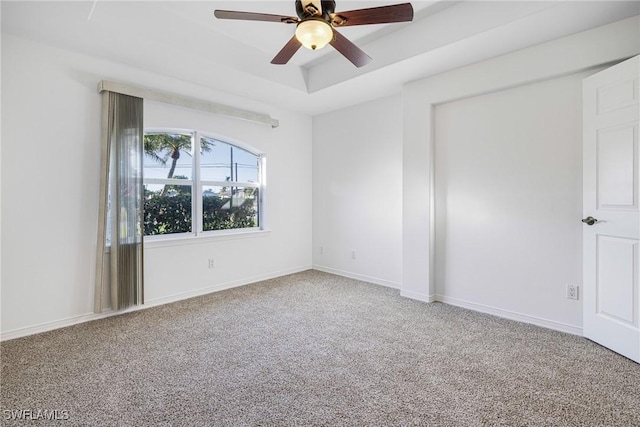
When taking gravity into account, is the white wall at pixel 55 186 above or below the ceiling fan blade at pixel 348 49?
below

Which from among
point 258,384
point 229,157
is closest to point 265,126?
point 229,157

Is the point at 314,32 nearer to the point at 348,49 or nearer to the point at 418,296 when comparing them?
the point at 348,49

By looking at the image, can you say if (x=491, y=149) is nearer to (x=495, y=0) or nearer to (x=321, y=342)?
(x=495, y=0)

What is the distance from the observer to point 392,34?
311cm

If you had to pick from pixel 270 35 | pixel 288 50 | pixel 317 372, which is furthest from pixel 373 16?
pixel 317 372

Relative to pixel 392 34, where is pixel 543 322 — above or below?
below

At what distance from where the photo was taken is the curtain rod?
3044 mm

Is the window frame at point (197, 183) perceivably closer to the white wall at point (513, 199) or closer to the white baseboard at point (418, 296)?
the white baseboard at point (418, 296)

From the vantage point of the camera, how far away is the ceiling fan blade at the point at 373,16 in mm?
1879

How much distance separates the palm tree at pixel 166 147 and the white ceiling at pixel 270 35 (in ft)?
2.34

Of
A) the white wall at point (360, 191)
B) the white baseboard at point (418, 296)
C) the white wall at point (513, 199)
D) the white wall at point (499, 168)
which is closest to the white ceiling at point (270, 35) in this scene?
the white wall at point (499, 168)

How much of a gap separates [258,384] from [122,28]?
9.88 feet
